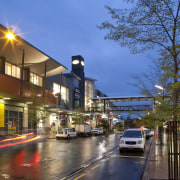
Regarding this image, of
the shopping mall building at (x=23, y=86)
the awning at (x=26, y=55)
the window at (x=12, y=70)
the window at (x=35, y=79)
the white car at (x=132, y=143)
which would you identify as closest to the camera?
the white car at (x=132, y=143)

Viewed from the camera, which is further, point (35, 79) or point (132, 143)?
point (35, 79)

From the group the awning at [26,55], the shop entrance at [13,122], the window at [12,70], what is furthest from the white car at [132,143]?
the window at [12,70]

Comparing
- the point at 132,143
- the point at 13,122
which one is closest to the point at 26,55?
the point at 13,122

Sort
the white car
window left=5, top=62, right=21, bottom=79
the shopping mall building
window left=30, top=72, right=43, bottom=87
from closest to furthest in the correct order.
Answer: the white car, the shopping mall building, window left=5, top=62, right=21, bottom=79, window left=30, top=72, right=43, bottom=87

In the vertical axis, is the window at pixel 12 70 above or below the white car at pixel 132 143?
above

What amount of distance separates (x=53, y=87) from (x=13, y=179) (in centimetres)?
4598

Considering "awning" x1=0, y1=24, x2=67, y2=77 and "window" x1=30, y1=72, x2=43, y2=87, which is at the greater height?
"awning" x1=0, y1=24, x2=67, y2=77

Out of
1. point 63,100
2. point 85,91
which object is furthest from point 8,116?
point 85,91

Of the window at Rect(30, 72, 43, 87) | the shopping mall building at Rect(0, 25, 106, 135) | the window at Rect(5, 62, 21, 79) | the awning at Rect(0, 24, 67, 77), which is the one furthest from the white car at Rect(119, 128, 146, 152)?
the window at Rect(30, 72, 43, 87)

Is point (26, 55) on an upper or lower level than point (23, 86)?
upper

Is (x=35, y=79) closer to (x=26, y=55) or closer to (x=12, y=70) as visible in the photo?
(x=12, y=70)

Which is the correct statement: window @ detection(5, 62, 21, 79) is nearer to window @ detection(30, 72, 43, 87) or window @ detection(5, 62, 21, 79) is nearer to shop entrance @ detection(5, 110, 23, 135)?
window @ detection(30, 72, 43, 87)

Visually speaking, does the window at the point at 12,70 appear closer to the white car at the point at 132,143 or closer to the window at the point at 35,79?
the window at the point at 35,79

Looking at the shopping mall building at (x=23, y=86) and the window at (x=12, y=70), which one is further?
the window at (x=12, y=70)
